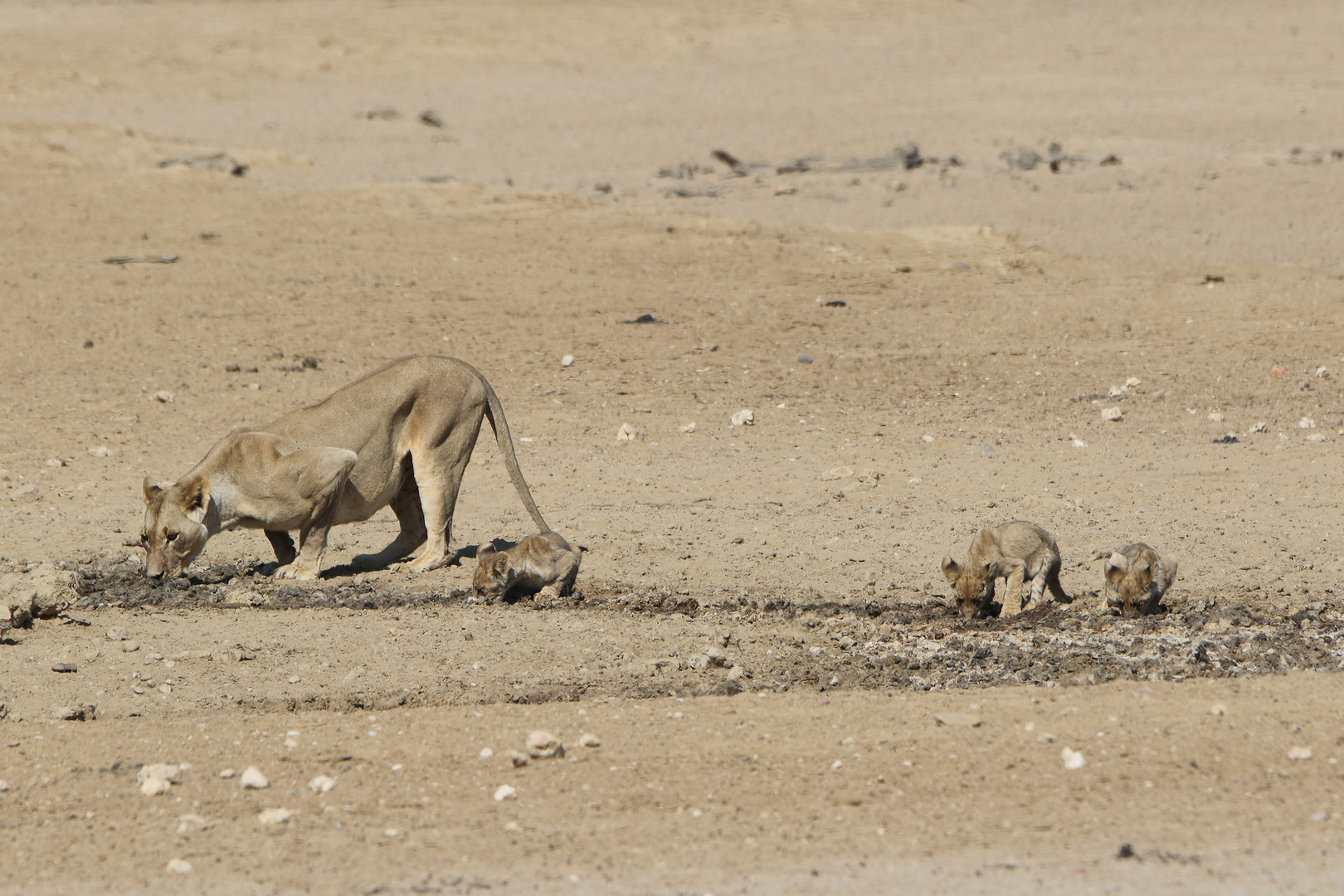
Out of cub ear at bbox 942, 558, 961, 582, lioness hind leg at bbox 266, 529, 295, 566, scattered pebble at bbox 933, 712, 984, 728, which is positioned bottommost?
lioness hind leg at bbox 266, 529, 295, 566

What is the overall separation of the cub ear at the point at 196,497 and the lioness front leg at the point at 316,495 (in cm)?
54

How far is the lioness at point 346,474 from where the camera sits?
9.03 m

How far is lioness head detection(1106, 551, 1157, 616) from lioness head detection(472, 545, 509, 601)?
3275mm

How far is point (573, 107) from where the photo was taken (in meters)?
29.5

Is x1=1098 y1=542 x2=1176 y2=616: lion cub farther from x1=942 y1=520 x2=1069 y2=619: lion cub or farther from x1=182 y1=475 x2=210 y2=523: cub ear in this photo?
x1=182 y1=475 x2=210 y2=523: cub ear

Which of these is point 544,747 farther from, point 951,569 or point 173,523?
point 173,523

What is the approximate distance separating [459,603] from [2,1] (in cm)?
3496

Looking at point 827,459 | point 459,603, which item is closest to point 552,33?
point 827,459

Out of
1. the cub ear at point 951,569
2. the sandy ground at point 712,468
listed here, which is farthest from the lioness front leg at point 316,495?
the cub ear at point 951,569

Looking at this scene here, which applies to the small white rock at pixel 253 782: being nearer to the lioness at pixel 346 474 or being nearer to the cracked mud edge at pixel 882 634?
the cracked mud edge at pixel 882 634

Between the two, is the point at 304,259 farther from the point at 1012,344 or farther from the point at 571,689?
the point at 571,689

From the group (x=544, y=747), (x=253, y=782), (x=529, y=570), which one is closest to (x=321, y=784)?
(x=253, y=782)

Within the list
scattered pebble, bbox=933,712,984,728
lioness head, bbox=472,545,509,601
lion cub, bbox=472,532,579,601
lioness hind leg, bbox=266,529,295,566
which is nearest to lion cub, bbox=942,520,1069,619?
scattered pebble, bbox=933,712,984,728

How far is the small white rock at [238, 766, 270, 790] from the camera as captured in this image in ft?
20.0
